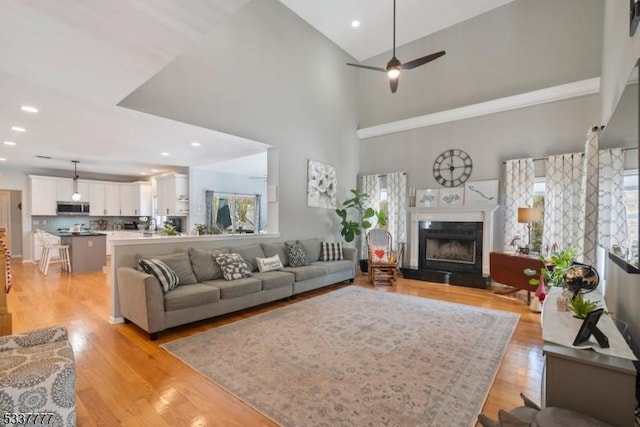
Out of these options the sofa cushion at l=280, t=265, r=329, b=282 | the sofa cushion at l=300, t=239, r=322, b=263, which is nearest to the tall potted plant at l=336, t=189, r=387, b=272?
the sofa cushion at l=300, t=239, r=322, b=263

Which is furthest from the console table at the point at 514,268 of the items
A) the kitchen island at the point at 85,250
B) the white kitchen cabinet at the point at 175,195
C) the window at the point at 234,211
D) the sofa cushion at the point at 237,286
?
the kitchen island at the point at 85,250

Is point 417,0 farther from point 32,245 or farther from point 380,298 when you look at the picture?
point 32,245

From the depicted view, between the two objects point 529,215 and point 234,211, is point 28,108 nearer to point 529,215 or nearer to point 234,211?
point 234,211

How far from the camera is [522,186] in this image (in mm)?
5207

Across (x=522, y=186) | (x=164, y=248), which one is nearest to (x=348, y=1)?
(x=522, y=186)

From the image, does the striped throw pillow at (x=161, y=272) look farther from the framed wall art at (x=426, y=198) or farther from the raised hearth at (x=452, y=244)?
the framed wall art at (x=426, y=198)

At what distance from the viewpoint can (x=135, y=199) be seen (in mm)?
9227

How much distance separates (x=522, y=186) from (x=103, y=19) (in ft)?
20.0

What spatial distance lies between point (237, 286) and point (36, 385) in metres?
2.33

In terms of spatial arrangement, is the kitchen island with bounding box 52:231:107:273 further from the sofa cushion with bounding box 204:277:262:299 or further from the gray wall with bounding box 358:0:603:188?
the gray wall with bounding box 358:0:603:188

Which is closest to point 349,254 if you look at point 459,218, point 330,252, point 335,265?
point 330,252

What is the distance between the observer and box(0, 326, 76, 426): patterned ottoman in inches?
55.9

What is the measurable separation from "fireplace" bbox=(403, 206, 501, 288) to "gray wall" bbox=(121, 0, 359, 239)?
1.95 metres

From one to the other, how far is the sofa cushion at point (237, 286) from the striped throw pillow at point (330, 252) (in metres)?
1.93
